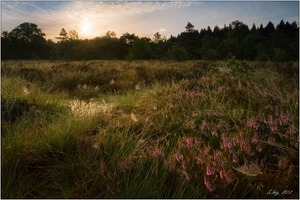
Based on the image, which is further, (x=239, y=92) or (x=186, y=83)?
(x=186, y=83)

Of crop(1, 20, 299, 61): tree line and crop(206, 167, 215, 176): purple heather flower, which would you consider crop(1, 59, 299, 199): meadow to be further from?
crop(1, 20, 299, 61): tree line

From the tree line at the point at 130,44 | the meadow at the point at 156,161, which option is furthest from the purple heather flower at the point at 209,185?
the tree line at the point at 130,44

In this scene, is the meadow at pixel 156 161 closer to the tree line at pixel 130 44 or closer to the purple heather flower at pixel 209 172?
the purple heather flower at pixel 209 172

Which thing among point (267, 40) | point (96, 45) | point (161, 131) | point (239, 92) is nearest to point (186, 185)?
point (161, 131)

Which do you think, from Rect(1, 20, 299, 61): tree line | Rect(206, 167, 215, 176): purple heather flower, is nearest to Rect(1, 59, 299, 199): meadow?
Rect(206, 167, 215, 176): purple heather flower

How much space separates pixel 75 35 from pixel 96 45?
1312cm

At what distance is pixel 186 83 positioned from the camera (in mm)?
7664

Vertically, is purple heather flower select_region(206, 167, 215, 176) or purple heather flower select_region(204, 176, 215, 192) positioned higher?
purple heather flower select_region(206, 167, 215, 176)

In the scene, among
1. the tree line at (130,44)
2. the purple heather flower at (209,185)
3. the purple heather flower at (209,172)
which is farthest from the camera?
the tree line at (130,44)

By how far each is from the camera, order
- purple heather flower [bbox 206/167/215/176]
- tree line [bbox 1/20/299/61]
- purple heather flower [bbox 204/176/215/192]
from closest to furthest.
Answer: purple heather flower [bbox 204/176/215/192], purple heather flower [bbox 206/167/215/176], tree line [bbox 1/20/299/61]

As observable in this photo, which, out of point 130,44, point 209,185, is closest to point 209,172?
point 209,185

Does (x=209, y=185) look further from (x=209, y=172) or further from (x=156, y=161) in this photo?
(x=156, y=161)

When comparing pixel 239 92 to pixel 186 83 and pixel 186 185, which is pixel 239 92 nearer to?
pixel 186 83

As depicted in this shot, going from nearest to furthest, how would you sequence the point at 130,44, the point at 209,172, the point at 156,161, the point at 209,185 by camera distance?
the point at 209,185 < the point at 209,172 < the point at 156,161 < the point at 130,44
